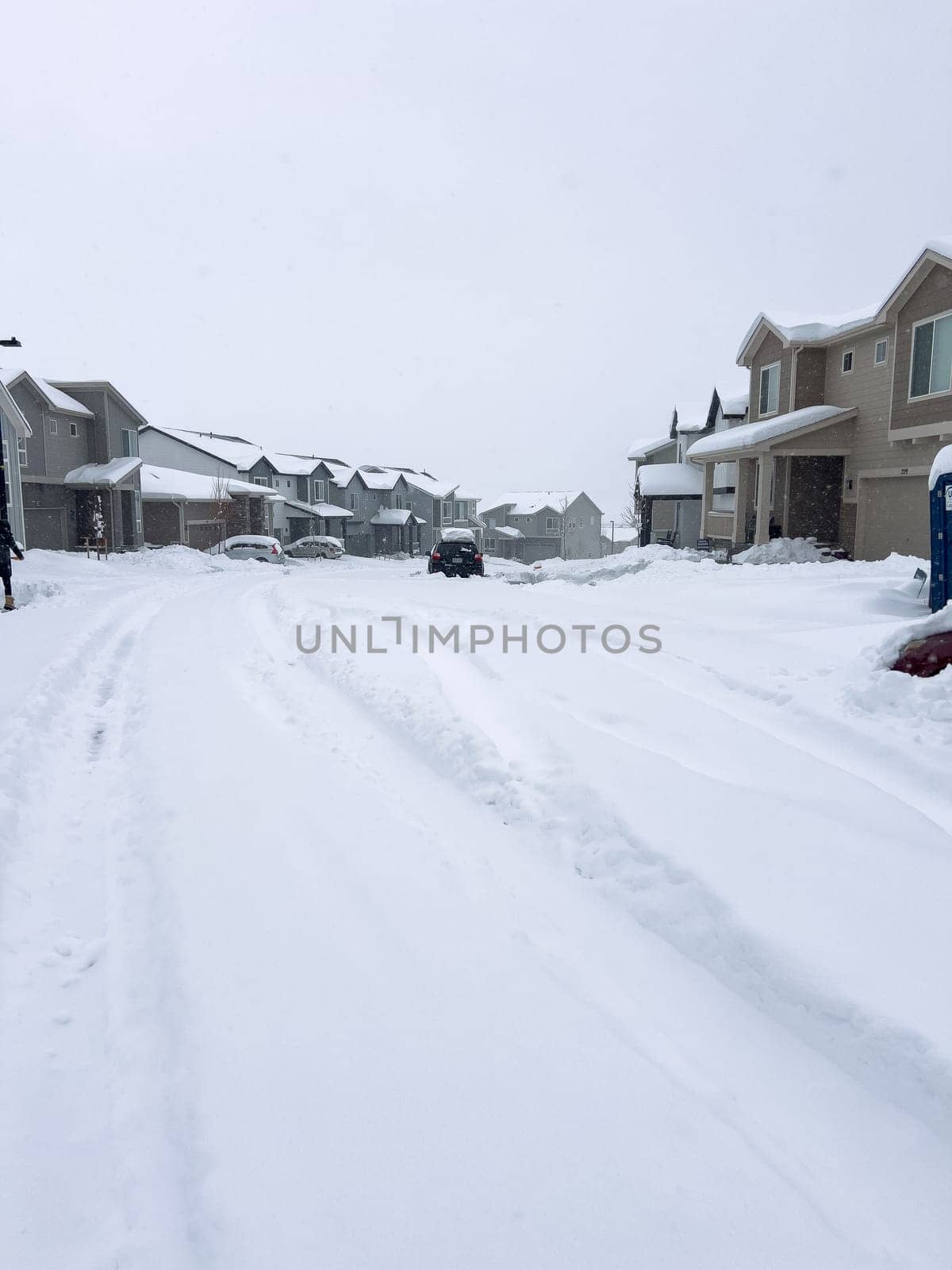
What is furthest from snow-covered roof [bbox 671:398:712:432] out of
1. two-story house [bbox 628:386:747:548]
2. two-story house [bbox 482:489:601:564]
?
two-story house [bbox 482:489:601:564]

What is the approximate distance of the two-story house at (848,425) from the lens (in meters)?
18.5

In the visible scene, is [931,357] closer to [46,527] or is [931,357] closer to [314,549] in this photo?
[314,549]

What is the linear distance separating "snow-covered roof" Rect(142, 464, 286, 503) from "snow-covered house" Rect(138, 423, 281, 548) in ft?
0.55

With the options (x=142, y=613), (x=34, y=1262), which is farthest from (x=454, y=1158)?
(x=142, y=613)

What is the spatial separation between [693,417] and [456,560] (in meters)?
15.6

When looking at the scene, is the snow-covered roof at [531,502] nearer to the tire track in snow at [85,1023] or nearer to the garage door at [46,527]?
the garage door at [46,527]

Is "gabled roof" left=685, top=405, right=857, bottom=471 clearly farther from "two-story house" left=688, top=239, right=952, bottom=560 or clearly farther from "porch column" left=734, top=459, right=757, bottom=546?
"porch column" left=734, top=459, right=757, bottom=546

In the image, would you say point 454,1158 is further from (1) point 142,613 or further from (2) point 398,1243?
(1) point 142,613

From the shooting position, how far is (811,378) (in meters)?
24.3

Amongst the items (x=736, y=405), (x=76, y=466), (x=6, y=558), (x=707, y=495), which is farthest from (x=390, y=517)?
(x=6, y=558)

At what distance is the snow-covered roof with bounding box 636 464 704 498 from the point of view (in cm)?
3238

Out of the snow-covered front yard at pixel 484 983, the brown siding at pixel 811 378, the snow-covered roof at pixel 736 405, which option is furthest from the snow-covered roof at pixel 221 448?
the snow-covered front yard at pixel 484 983

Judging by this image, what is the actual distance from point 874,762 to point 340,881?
4124 millimetres

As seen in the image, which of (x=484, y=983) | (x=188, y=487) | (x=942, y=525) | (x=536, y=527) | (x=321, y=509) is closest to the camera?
(x=484, y=983)
